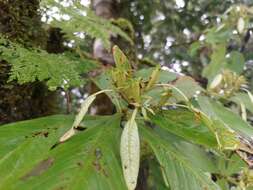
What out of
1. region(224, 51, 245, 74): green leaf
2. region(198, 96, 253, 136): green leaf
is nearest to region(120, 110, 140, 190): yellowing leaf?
region(198, 96, 253, 136): green leaf

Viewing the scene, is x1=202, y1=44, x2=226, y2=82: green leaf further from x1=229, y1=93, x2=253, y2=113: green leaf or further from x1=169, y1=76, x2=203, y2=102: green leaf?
x1=169, y1=76, x2=203, y2=102: green leaf

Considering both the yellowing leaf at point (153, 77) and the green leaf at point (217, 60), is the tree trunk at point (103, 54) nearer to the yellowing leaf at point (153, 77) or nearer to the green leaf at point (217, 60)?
the green leaf at point (217, 60)

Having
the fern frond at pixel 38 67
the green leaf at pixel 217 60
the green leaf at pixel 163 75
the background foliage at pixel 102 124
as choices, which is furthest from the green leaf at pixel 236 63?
the fern frond at pixel 38 67

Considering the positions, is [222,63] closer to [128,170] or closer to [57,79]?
[57,79]

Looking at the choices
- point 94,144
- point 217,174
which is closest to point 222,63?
point 217,174

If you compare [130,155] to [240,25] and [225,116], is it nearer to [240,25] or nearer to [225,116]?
[225,116]
